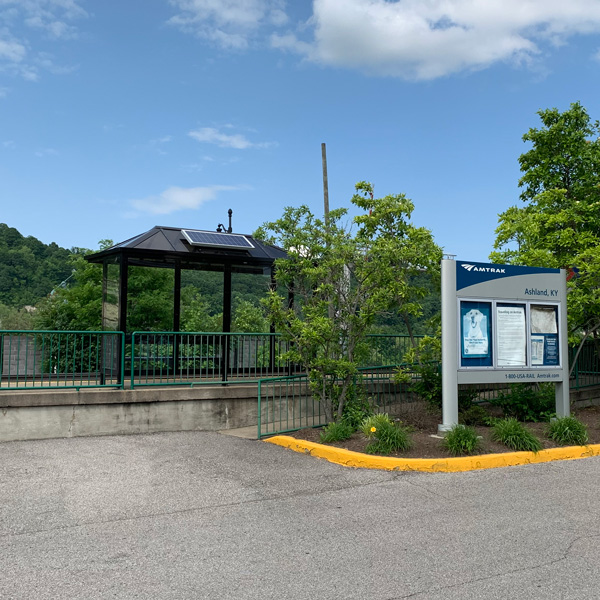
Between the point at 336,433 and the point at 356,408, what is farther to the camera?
the point at 356,408

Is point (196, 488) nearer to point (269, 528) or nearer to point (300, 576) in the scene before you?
point (269, 528)

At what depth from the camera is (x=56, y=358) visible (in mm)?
10055

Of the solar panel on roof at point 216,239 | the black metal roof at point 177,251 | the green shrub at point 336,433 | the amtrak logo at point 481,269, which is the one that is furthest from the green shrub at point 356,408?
the solar panel on roof at point 216,239

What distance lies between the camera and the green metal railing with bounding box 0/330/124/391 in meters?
9.75

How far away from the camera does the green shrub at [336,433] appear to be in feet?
29.3

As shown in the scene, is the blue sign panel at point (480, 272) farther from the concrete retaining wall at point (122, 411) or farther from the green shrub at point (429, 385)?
the concrete retaining wall at point (122, 411)

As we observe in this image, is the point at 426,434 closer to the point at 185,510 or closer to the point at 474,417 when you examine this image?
the point at 474,417

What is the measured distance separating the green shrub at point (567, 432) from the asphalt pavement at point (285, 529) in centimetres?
77

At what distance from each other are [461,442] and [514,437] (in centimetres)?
95

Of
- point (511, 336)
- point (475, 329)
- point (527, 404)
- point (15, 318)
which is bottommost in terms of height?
point (527, 404)

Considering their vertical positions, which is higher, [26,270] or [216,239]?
[26,270]

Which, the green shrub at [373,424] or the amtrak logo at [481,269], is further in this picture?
the amtrak logo at [481,269]

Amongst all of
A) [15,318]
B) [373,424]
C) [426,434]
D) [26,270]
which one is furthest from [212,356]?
[26,270]

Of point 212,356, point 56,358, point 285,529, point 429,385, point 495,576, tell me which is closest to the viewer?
point 495,576
